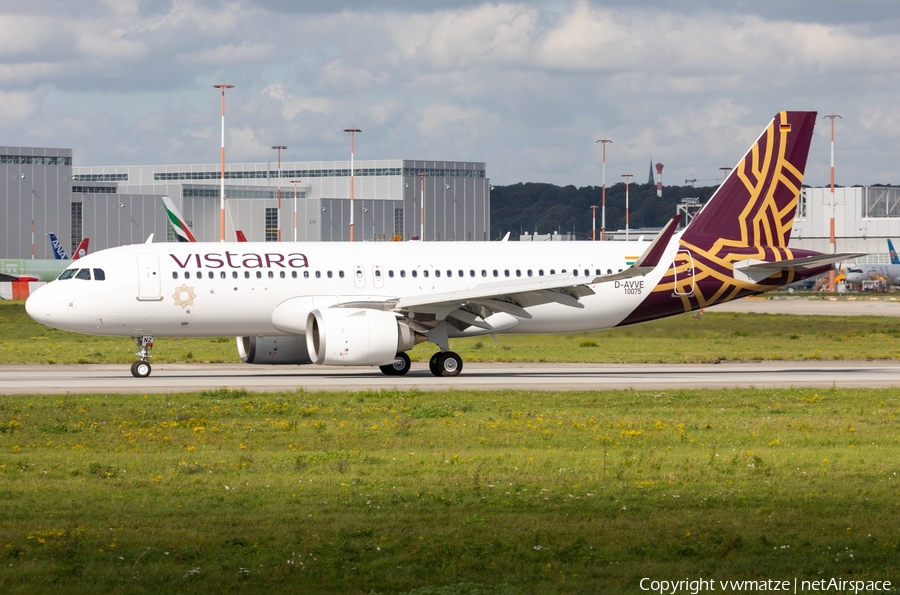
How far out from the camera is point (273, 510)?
13242 millimetres

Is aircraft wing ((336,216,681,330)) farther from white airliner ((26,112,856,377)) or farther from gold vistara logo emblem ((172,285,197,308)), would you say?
gold vistara logo emblem ((172,285,197,308))

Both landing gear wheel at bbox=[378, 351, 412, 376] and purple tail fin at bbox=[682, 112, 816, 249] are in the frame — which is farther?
purple tail fin at bbox=[682, 112, 816, 249]

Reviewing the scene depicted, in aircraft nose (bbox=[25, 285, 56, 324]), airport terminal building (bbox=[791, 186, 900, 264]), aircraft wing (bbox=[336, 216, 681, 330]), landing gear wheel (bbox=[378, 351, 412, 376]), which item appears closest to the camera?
aircraft wing (bbox=[336, 216, 681, 330])

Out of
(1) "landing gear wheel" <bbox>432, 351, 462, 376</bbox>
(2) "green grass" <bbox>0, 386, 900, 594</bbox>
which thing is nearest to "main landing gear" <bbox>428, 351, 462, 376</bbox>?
(1) "landing gear wheel" <bbox>432, 351, 462, 376</bbox>

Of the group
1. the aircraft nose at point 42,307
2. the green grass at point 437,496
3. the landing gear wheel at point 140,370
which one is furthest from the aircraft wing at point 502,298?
the aircraft nose at point 42,307

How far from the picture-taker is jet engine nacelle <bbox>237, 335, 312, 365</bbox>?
33250mm

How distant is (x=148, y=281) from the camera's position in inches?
1248

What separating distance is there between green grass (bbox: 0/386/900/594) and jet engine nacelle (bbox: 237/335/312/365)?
9.16 metres

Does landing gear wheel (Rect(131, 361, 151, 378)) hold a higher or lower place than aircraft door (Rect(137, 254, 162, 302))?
lower

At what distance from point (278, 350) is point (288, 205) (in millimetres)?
108111

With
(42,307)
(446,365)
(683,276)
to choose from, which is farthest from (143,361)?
(683,276)

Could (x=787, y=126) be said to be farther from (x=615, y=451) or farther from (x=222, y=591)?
(x=222, y=591)

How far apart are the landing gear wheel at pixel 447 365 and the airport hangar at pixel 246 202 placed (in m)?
90.0

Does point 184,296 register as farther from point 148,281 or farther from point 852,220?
point 852,220
